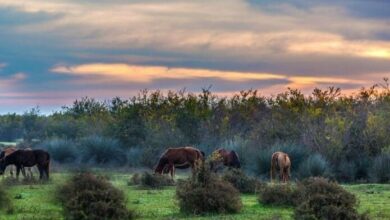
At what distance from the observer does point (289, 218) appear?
2256 cm

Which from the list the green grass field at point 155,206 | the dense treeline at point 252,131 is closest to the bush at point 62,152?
the dense treeline at point 252,131

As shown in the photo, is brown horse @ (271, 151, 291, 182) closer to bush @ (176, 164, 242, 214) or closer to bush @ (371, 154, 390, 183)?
bush @ (371, 154, 390, 183)

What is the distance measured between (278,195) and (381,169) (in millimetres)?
18842

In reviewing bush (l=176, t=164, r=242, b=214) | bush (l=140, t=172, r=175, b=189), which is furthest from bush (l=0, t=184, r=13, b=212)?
bush (l=140, t=172, r=175, b=189)

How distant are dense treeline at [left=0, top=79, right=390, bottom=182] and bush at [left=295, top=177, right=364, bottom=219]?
2228cm

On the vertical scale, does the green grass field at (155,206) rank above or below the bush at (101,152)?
below

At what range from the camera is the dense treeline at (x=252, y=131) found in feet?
154

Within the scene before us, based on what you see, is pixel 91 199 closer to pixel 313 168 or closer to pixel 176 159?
pixel 176 159

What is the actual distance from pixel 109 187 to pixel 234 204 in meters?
4.22

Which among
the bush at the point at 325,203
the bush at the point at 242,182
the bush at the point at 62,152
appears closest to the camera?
the bush at the point at 325,203

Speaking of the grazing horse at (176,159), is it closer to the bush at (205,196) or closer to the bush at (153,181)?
the bush at (153,181)

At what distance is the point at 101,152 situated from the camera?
60.5 m

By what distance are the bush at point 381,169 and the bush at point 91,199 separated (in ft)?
79.9

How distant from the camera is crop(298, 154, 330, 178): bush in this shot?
43.9m
